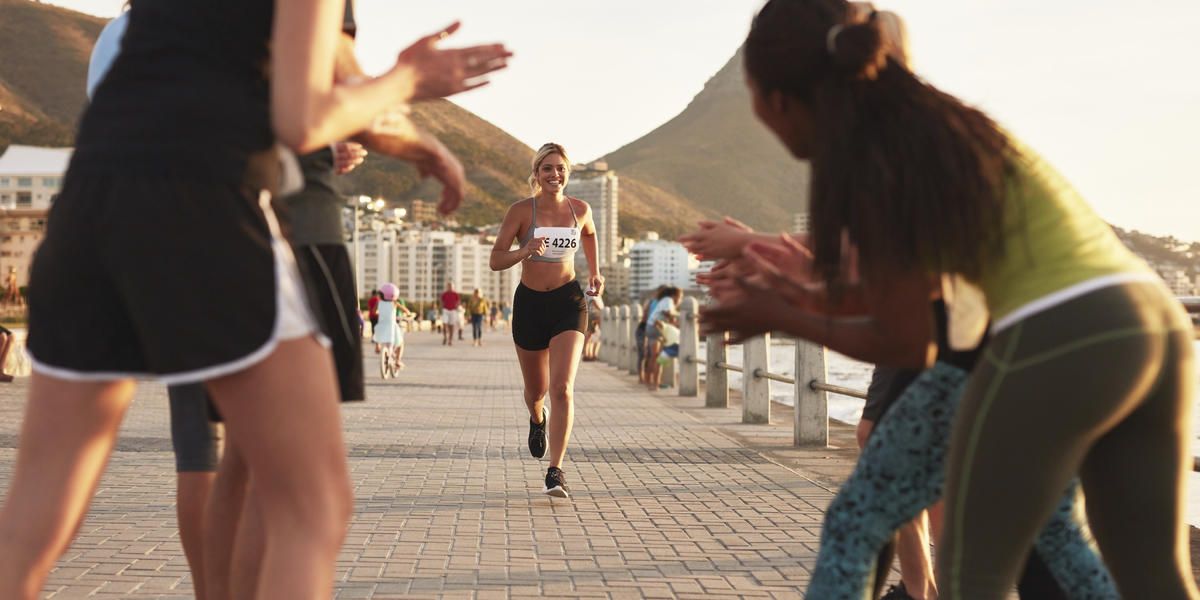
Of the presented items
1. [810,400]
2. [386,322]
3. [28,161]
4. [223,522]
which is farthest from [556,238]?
[28,161]

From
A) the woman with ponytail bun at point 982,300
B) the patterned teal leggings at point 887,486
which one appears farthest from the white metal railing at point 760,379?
the woman with ponytail bun at point 982,300

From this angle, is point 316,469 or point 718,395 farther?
point 718,395

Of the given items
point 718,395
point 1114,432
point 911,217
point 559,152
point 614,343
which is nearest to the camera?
point 911,217

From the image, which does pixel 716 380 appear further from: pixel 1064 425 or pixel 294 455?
pixel 294 455

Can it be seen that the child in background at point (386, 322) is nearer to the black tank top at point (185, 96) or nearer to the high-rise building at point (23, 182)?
the black tank top at point (185, 96)

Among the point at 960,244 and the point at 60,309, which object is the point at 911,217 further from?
the point at 60,309

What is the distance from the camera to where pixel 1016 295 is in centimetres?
232

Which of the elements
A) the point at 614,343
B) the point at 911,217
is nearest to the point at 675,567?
the point at 911,217

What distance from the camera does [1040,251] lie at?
2.33 metres

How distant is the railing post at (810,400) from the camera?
35.6ft

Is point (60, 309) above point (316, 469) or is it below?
above

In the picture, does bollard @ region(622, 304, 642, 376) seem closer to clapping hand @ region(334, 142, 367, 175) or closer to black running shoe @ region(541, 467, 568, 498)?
black running shoe @ region(541, 467, 568, 498)

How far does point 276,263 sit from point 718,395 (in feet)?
46.3

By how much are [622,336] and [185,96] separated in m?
25.8
